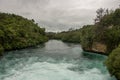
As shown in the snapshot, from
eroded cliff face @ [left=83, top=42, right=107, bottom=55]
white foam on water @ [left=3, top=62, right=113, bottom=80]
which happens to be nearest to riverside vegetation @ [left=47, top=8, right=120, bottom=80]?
eroded cliff face @ [left=83, top=42, right=107, bottom=55]

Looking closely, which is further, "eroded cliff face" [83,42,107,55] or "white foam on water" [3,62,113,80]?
"eroded cliff face" [83,42,107,55]

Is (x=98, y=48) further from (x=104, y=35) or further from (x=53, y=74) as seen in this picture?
(x=53, y=74)

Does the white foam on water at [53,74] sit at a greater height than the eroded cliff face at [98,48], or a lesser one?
lesser

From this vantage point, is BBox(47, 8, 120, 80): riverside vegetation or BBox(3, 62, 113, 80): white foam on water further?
BBox(47, 8, 120, 80): riverside vegetation

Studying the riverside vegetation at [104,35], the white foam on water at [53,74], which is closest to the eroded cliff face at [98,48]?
the riverside vegetation at [104,35]

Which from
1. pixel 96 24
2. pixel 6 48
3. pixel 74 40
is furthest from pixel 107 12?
pixel 74 40

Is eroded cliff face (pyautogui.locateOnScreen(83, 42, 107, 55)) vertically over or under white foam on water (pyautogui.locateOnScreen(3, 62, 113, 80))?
over

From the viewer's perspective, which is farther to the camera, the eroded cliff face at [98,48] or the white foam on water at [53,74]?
the eroded cliff face at [98,48]

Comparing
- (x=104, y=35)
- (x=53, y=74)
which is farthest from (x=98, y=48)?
(x=53, y=74)

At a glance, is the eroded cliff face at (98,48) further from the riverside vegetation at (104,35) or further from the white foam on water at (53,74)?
the white foam on water at (53,74)

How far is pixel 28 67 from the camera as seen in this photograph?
1443 inches

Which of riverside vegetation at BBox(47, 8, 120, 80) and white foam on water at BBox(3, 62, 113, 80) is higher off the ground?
riverside vegetation at BBox(47, 8, 120, 80)

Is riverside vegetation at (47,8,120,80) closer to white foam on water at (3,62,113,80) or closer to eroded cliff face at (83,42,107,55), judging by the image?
eroded cliff face at (83,42,107,55)

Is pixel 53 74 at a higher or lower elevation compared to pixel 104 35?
lower
